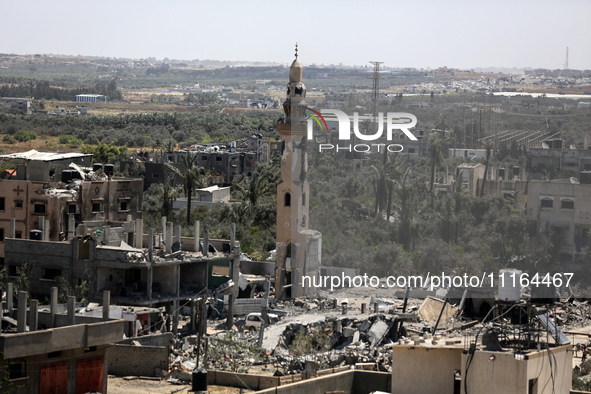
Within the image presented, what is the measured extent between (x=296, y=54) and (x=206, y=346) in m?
13.4

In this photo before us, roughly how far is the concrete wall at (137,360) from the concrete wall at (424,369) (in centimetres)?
611

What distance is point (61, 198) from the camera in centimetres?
3112

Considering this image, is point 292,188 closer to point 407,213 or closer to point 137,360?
point 407,213

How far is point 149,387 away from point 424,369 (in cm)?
597

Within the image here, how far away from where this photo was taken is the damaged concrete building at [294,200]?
25172mm

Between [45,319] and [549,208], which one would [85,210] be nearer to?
[45,319]

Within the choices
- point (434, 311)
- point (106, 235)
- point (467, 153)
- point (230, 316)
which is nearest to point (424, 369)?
point (467, 153)

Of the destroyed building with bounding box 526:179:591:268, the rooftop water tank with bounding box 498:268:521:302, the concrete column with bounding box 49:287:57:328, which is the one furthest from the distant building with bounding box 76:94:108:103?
the rooftop water tank with bounding box 498:268:521:302

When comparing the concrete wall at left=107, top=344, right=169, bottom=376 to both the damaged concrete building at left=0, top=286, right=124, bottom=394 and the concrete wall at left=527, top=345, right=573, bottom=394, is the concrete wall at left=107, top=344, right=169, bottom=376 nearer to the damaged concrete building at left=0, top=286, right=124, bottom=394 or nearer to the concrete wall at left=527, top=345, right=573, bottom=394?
the damaged concrete building at left=0, top=286, right=124, bottom=394

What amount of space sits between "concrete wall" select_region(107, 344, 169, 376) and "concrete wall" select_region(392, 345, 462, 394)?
241 inches

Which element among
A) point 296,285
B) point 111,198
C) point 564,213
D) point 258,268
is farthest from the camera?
point 111,198

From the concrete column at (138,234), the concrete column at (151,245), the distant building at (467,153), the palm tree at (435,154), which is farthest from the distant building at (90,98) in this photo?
the palm tree at (435,154)

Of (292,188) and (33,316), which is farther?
(292,188)

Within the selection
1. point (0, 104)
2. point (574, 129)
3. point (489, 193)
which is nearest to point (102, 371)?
point (489, 193)
